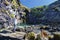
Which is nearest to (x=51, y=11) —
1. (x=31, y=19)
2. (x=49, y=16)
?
(x=49, y=16)

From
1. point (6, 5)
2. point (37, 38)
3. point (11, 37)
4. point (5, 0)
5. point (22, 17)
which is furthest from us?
point (22, 17)

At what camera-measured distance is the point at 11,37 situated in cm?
1672

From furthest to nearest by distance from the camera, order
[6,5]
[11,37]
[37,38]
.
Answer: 1. [6,5]
2. [11,37]
3. [37,38]

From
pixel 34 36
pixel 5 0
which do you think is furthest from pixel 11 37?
pixel 5 0

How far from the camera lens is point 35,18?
479ft

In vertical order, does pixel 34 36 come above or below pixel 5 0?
below

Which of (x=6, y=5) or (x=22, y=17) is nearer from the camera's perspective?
(x=6, y=5)

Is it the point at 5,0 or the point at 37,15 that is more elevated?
the point at 5,0

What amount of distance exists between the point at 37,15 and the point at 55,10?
118 feet

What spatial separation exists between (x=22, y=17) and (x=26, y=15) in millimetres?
6144

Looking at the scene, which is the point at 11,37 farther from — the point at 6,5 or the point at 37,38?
the point at 6,5

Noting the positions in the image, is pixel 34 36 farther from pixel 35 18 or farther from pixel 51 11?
pixel 35 18

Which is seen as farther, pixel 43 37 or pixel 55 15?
pixel 55 15

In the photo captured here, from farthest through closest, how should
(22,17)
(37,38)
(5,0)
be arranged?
(22,17) → (5,0) → (37,38)
